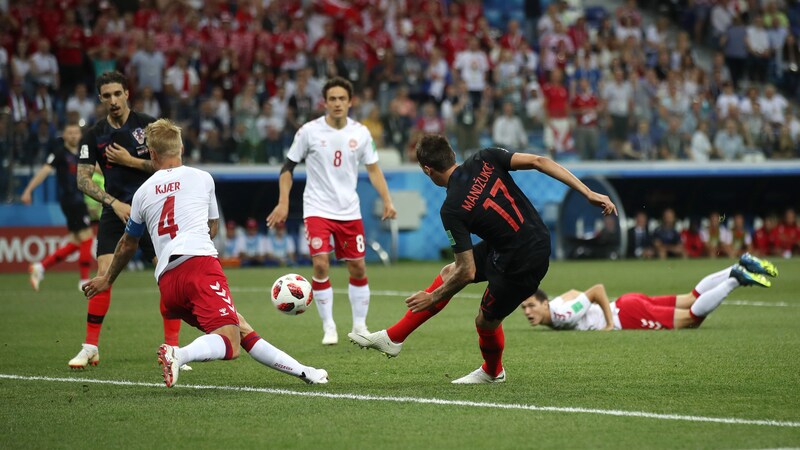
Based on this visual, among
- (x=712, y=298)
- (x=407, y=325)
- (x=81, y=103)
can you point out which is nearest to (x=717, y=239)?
(x=81, y=103)

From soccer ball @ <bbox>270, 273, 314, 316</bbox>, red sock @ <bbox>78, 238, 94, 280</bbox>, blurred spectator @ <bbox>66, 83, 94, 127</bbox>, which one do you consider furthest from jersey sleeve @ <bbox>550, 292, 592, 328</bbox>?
blurred spectator @ <bbox>66, 83, 94, 127</bbox>

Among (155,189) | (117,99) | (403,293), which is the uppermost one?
(117,99)

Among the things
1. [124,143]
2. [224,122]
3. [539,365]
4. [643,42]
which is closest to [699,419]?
[539,365]

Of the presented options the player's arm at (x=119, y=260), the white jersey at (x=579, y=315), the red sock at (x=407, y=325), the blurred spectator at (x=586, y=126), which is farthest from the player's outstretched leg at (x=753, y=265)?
the blurred spectator at (x=586, y=126)

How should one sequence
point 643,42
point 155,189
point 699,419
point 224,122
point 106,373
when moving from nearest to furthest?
point 699,419, point 155,189, point 106,373, point 224,122, point 643,42

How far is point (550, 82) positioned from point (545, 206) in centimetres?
304

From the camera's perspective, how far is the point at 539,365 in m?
9.24

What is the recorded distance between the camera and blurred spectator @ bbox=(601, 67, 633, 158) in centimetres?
2477

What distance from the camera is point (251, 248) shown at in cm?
2428

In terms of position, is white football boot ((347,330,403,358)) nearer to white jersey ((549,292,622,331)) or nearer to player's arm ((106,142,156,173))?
player's arm ((106,142,156,173))

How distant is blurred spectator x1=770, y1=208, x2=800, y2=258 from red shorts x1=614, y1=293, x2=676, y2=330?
1453 centimetres

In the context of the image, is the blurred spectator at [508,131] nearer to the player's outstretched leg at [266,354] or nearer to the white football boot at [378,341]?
the white football boot at [378,341]

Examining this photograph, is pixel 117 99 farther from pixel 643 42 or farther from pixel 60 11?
pixel 643 42

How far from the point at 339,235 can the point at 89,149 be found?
2.80 metres
